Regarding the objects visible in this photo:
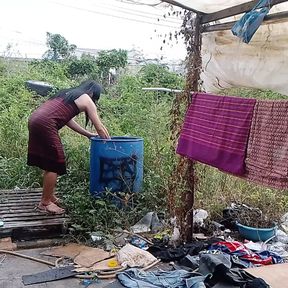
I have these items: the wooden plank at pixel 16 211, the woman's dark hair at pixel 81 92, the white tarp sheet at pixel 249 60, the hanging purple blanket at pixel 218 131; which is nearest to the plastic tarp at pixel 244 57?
the white tarp sheet at pixel 249 60

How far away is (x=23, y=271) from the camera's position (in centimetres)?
319

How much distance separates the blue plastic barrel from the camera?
421 cm

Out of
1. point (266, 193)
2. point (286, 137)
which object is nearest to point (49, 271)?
point (286, 137)

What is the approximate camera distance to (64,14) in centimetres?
1274

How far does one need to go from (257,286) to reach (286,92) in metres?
1.43

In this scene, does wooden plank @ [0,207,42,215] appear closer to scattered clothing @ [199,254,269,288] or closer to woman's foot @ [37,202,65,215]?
woman's foot @ [37,202,65,215]

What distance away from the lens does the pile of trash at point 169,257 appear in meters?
2.92

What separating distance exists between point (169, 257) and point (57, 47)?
11.0 meters

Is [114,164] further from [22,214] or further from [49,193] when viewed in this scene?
[22,214]

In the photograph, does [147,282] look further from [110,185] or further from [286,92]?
[286,92]

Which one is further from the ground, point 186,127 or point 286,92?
point 286,92

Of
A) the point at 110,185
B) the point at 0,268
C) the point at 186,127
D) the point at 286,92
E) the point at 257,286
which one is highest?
the point at 286,92

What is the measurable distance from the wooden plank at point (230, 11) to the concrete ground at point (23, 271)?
2.43 metres

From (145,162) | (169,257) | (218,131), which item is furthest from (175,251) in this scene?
(145,162)
